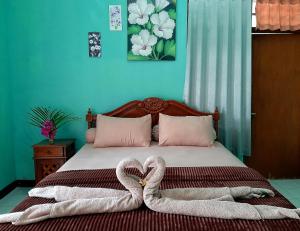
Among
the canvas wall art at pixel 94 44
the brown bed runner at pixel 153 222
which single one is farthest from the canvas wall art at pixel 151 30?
the brown bed runner at pixel 153 222

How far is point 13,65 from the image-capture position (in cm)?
334

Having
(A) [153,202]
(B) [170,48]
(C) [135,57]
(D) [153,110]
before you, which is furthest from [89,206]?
(B) [170,48]

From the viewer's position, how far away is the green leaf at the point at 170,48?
10.8 feet

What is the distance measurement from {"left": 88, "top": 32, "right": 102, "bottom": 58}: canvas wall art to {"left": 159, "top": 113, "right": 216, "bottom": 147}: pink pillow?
3.58ft

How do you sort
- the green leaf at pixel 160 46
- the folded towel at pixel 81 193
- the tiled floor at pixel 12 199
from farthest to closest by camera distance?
the green leaf at pixel 160 46
the tiled floor at pixel 12 199
the folded towel at pixel 81 193

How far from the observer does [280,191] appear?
10.8ft

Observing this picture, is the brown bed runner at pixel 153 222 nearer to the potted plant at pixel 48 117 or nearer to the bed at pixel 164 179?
the bed at pixel 164 179

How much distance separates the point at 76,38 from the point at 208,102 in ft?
5.34

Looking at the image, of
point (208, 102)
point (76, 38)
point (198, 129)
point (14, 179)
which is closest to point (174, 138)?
point (198, 129)

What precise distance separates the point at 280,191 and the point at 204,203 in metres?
2.18

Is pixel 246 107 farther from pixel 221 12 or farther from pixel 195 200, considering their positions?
pixel 195 200

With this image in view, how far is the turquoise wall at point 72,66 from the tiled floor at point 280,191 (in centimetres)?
54

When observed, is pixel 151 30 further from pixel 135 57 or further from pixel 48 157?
pixel 48 157

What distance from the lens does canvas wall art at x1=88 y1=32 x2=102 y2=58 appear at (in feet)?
10.8
